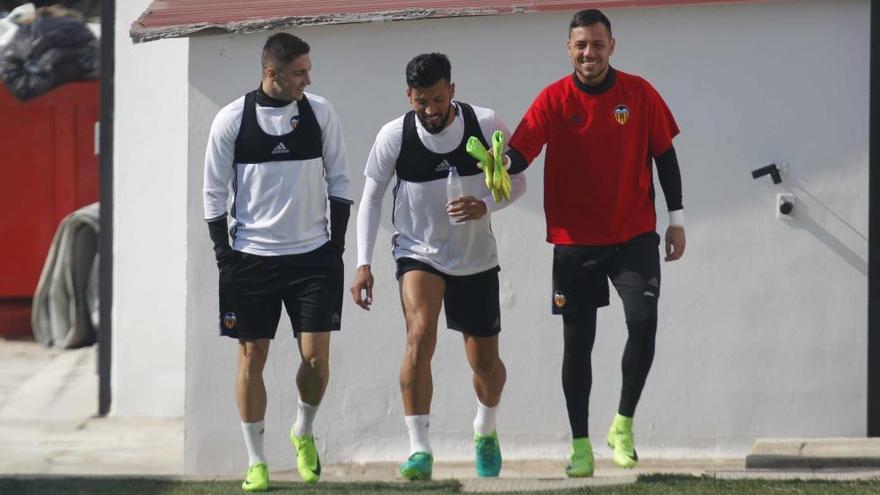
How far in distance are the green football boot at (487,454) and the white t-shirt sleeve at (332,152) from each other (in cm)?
129

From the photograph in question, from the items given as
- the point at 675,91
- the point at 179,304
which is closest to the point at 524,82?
the point at 675,91

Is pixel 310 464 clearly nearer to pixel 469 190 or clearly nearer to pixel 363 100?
pixel 469 190

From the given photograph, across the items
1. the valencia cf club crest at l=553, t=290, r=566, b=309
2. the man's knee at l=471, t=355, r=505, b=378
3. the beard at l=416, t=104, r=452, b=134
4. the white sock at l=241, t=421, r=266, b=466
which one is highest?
the beard at l=416, t=104, r=452, b=134

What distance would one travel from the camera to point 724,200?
887cm

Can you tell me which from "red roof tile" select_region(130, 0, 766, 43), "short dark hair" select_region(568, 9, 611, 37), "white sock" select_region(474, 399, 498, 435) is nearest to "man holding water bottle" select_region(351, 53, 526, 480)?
"white sock" select_region(474, 399, 498, 435)

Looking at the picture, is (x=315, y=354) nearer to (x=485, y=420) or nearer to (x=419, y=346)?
(x=419, y=346)

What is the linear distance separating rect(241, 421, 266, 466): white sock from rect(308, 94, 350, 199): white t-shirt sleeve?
104 cm

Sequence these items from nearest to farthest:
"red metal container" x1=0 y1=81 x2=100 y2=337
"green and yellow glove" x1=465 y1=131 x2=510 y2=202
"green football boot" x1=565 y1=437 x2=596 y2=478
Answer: "green and yellow glove" x1=465 y1=131 x2=510 y2=202, "green football boot" x1=565 y1=437 x2=596 y2=478, "red metal container" x1=0 y1=81 x2=100 y2=337

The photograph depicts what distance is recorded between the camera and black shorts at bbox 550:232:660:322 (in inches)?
277

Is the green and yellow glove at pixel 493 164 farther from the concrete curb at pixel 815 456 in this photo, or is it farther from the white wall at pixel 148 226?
the white wall at pixel 148 226

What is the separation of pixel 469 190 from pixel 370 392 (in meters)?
2.32

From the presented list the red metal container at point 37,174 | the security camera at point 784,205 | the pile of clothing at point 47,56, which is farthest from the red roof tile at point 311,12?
the red metal container at point 37,174

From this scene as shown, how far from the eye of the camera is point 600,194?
7.01 m

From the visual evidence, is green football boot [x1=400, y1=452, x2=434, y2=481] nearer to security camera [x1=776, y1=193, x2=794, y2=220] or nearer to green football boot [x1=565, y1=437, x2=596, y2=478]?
green football boot [x1=565, y1=437, x2=596, y2=478]
